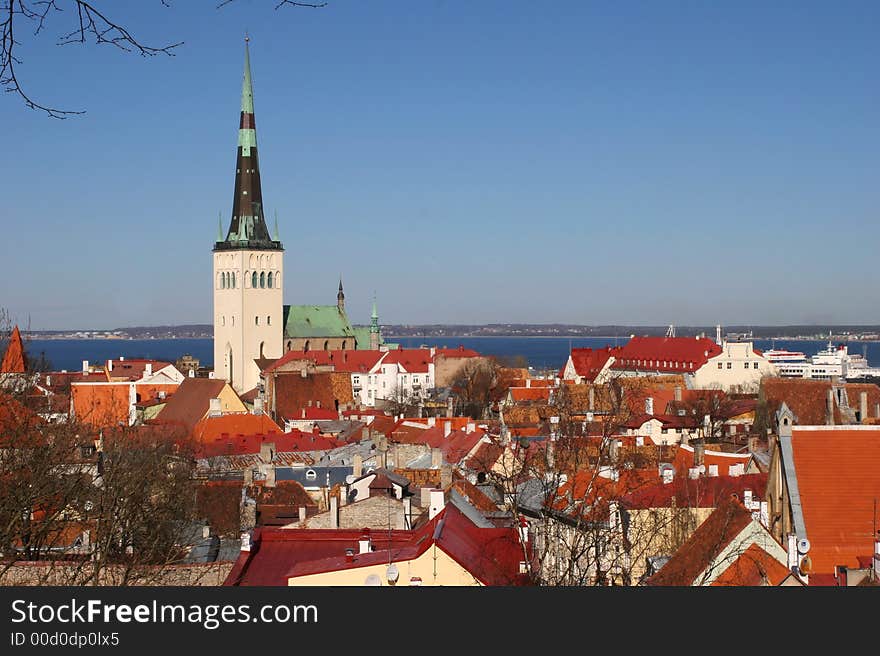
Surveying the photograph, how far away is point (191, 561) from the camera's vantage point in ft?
65.5

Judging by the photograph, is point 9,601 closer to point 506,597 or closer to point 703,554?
point 506,597

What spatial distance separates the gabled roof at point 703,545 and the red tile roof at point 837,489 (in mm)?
1810

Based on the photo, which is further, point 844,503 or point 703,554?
point 844,503

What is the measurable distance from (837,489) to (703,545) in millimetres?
4021

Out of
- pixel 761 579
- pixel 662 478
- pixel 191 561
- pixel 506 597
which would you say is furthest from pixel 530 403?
pixel 506 597

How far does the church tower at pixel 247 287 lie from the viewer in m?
101

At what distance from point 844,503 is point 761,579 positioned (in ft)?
15.6

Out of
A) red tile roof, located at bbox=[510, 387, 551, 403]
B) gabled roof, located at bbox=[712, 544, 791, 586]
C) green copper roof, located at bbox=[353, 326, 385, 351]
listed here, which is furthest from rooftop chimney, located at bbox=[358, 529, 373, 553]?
green copper roof, located at bbox=[353, 326, 385, 351]

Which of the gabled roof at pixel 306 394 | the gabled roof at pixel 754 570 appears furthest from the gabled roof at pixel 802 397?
the gabled roof at pixel 754 570

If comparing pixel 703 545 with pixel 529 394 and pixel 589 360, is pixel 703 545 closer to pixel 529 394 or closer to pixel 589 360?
pixel 529 394

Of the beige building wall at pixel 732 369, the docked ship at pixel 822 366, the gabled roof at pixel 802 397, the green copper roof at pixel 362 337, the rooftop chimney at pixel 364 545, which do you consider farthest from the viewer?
the docked ship at pixel 822 366

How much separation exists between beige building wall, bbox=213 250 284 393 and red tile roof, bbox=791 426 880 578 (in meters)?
83.9

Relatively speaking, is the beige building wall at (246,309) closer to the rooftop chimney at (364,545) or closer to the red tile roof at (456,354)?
the red tile roof at (456,354)

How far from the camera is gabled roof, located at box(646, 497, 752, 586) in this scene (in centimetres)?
1505
